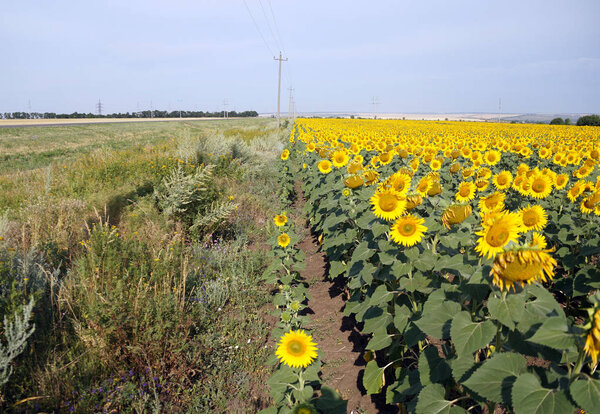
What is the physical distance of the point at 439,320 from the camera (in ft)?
6.06

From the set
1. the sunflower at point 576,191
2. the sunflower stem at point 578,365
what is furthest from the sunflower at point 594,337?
the sunflower at point 576,191

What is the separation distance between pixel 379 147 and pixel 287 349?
6.93 meters

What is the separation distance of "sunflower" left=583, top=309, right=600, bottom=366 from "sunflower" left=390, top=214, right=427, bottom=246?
121cm

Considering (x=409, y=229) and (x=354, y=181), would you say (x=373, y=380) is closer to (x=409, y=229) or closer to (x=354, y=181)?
(x=409, y=229)

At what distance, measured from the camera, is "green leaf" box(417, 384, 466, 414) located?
1.82 metres

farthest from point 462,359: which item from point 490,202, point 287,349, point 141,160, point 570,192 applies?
point 141,160

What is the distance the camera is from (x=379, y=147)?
837 centimetres

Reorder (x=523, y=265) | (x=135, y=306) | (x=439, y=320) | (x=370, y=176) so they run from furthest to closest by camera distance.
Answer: (x=370, y=176), (x=135, y=306), (x=439, y=320), (x=523, y=265)

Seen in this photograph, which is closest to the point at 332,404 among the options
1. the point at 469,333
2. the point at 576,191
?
the point at 469,333

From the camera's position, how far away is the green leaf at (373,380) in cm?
268

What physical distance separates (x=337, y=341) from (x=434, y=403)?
194cm

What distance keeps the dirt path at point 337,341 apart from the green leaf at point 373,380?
0.87 feet

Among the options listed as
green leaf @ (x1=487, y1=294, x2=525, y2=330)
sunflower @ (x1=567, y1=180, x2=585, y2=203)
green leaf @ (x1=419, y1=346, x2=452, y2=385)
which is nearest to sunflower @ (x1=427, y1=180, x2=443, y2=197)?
green leaf @ (x1=419, y1=346, x2=452, y2=385)

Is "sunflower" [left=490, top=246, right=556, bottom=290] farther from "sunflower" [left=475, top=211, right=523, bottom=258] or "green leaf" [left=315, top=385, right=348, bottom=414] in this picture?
"green leaf" [left=315, top=385, right=348, bottom=414]
